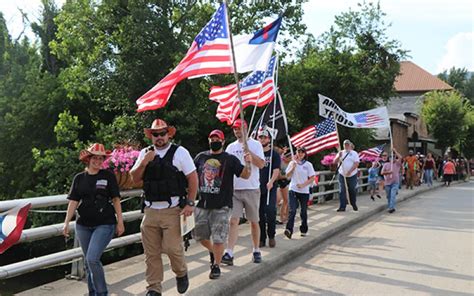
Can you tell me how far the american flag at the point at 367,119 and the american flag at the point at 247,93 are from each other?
606 cm

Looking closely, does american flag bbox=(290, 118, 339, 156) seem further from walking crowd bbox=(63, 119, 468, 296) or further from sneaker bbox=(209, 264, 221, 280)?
sneaker bbox=(209, 264, 221, 280)

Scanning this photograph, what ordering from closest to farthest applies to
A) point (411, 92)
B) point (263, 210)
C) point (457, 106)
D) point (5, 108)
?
point (263, 210) < point (5, 108) < point (457, 106) < point (411, 92)

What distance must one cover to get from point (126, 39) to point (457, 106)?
109 feet

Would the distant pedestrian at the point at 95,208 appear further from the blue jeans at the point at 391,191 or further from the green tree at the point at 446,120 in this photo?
the green tree at the point at 446,120

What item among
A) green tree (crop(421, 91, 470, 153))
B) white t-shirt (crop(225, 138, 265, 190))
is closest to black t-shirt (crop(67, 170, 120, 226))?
white t-shirt (crop(225, 138, 265, 190))

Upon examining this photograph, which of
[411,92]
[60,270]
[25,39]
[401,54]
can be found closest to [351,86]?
[401,54]

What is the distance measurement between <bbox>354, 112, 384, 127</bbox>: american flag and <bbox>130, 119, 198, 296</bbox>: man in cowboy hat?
11.0 m

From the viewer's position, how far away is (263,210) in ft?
Result: 27.8

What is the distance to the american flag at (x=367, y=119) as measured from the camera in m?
15.6

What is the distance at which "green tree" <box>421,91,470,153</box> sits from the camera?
44250 millimetres

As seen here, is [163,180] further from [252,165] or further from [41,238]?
[252,165]

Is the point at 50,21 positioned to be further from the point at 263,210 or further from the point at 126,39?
the point at 263,210

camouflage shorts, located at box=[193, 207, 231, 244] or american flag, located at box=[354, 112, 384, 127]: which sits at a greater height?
american flag, located at box=[354, 112, 384, 127]

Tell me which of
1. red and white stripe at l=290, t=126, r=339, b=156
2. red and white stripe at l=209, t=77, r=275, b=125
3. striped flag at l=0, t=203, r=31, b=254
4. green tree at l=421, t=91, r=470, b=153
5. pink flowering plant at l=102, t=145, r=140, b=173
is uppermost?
green tree at l=421, t=91, r=470, b=153
